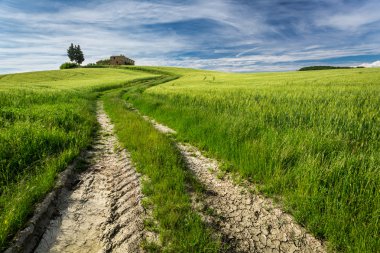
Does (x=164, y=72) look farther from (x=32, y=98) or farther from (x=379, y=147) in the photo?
(x=379, y=147)

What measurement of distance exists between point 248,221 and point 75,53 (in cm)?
12317

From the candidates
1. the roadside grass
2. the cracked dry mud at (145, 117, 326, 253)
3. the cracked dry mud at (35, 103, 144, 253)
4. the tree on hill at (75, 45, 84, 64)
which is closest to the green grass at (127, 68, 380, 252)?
the cracked dry mud at (145, 117, 326, 253)

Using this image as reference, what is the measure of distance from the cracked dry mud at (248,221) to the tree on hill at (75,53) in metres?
121

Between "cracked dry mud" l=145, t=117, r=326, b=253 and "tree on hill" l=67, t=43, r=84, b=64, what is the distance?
12099 cm

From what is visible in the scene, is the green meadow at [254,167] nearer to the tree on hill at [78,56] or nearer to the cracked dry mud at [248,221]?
the cracked dry mud at [248,221]

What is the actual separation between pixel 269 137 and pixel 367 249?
11.2 feet

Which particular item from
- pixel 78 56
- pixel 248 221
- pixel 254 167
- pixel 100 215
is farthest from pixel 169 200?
pixel 78 56

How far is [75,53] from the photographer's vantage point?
107 metres

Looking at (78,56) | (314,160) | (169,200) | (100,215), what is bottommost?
(100,215)

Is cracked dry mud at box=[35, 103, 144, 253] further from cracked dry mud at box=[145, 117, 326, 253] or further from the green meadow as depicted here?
cracked dry mud at box=[145, 117, 326, 253]

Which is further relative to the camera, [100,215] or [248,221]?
[100,215]

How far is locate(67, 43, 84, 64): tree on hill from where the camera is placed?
10538 cm

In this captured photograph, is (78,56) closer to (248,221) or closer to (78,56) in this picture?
(78,56)

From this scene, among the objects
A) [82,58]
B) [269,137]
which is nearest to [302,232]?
[269,137]
